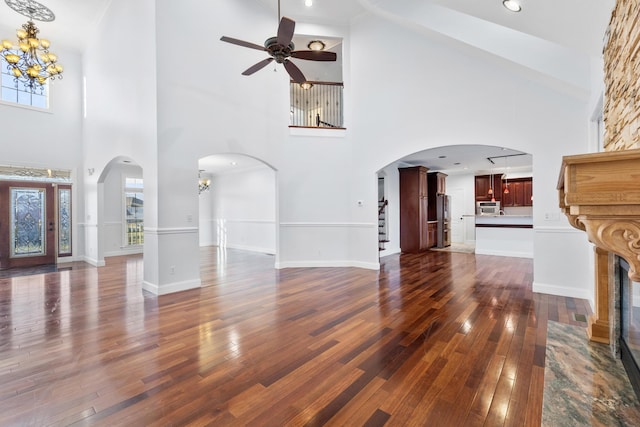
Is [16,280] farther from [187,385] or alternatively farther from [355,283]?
[355,283]

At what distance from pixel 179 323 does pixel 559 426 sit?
135 inches

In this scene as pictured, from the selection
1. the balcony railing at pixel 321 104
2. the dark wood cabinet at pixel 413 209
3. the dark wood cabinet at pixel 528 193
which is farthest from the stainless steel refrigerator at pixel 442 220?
the balcony railing at pixel 321 104

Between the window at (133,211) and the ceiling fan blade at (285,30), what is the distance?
25.2 feet

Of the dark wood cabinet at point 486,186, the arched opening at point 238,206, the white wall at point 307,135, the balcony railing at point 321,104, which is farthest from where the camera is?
the dark wood cabinet at point 486,186

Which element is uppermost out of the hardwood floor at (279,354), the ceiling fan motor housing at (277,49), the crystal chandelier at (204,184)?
the ceiling fan motor housing at (277,49)

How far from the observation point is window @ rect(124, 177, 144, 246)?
29.7 ft

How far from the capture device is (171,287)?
15.2 ft

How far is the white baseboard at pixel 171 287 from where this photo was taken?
4512mm

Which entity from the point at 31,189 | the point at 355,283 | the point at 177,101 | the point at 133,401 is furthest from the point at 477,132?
the point at 31,189

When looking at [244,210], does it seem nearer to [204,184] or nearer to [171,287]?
[204,184]

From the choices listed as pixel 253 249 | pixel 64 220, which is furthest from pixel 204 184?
pixel 64 220

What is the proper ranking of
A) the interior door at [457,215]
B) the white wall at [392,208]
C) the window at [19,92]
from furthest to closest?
the interior door at [457,215], the white wall at [392,208], the window at [19,92]

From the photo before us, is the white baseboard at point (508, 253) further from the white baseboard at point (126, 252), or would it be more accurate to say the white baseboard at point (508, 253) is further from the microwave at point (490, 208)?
the white baseboard at point (126, 252)

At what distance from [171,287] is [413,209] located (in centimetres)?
660
